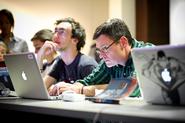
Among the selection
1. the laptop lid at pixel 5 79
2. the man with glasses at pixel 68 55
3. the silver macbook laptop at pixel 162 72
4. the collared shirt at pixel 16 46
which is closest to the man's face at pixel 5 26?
the collared shirt at pixel 16 46

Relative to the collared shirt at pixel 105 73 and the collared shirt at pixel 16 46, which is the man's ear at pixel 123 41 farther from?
the collared shirt at pixel 16 46

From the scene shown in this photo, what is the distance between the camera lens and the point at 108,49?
1847 mm

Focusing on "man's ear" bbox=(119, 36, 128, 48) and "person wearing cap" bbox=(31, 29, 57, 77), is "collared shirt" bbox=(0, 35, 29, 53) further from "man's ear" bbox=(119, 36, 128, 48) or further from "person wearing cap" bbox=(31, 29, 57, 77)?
"man's ear" bbox=(119, 36, 128, 48)

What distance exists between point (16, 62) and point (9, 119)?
37 cm

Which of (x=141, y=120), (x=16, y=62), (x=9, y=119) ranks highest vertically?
(x=16, y=62)

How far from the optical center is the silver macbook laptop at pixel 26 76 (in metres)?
1.49

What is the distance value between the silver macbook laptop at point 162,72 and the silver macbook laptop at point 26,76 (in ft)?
1.60

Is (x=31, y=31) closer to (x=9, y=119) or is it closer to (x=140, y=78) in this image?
(x=9, y=119)

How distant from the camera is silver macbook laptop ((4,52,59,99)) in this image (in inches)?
58.5

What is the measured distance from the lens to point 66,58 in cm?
249

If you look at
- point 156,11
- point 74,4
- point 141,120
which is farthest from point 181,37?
point 141,120

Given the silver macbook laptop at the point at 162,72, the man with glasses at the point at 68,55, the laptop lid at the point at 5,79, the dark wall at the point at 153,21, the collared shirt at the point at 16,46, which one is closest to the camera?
the silver macbook laptop at the point at 162,72

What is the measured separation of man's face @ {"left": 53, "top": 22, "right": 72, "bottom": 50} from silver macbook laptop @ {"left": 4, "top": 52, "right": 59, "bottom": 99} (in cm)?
89

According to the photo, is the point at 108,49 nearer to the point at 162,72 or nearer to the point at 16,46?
the point at 162,72
